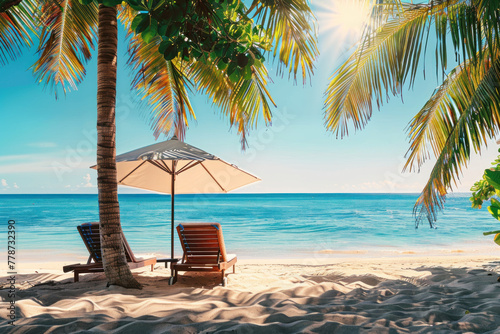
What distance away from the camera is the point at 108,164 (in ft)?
13.0

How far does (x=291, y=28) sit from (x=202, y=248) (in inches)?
112

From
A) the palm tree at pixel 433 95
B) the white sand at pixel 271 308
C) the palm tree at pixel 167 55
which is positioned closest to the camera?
the palm tree at pixel 167 55

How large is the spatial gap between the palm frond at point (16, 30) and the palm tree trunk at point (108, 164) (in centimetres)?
166

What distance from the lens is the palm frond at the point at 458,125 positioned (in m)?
4.75

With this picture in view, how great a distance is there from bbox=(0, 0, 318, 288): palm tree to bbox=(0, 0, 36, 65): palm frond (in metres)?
0.34

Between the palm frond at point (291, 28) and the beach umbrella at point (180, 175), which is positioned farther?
the beach umbrella at point (180, 175)

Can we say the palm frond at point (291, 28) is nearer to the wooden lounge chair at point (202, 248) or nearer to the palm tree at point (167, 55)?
the palm tree at point (167, 55)

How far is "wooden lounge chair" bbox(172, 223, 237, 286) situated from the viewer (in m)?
4.56

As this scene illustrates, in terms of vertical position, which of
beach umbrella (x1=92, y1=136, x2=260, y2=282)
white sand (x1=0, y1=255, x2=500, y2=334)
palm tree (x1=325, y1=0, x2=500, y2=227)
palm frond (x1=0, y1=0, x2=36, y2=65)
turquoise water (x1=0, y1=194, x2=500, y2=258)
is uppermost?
palm frond (x1=0, y1=0, x2=36, y2=65)

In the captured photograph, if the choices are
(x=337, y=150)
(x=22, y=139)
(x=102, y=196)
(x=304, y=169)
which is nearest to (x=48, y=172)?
(x=22, y=139)

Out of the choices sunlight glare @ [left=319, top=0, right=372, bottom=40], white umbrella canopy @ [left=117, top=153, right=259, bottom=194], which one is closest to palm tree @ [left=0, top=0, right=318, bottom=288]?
sunlight glare @ [left=319, top=0, right=372, bottom=40]

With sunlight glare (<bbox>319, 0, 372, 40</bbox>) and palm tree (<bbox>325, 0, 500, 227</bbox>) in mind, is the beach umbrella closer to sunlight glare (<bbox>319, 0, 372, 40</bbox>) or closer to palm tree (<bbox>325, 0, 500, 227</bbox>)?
palm tree (<bbox>325, 0, 500, 227</bbox>)

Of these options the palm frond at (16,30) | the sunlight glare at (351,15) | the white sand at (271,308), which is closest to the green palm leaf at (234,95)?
the sunlight glare at (351,15)

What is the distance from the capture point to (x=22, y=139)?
4416 centimetres
